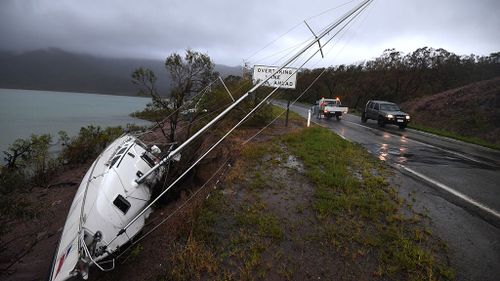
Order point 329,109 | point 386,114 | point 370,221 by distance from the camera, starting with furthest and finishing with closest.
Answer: point 329,109, point 386,114, point 370,221

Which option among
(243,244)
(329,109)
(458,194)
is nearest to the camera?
(243,244)

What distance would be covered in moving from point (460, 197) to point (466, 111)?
23616 mm

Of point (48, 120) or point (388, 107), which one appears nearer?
point (388, 107)

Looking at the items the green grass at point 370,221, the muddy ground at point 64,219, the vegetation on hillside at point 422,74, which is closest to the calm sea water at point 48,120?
the muddy ground at point 64,219

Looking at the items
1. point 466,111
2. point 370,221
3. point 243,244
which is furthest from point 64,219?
point 466,111

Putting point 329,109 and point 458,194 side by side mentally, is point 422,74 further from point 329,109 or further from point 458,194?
point 458,194

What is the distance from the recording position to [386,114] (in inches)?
844

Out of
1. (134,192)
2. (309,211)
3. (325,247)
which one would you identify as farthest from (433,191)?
(134,192)

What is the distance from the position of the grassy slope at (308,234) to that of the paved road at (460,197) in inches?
15.0

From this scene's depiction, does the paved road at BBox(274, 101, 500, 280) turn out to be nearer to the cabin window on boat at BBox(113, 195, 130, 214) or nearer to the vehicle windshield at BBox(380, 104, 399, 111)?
the cabin window on boat at BBox(113, 195, 130, 214)

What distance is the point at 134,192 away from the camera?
7.53 metres

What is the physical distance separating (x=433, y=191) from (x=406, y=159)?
147 inches

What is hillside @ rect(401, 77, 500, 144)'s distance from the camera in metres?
21.8

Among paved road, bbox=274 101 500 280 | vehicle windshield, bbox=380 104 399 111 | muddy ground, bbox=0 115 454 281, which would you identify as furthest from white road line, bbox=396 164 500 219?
vehicle windshield, bbox=380 104 399 111
